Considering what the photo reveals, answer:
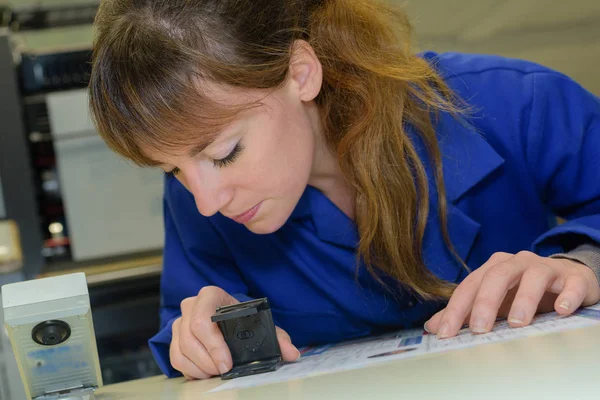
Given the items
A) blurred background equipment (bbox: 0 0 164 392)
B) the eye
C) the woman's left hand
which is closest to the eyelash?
the eye

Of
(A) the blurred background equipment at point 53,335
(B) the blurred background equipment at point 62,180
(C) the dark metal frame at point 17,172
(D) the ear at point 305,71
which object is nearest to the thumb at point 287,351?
(A) the blurred background equipment at point 53,335

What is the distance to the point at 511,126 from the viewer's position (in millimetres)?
1173

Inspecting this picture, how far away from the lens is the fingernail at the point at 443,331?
0.88m

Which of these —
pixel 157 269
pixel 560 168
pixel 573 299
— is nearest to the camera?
pixel 573 299

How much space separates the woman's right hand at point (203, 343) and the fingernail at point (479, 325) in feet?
0.82

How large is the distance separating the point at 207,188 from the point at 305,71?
264 millimetres

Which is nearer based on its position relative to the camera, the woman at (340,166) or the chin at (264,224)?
the woman at (340,166)

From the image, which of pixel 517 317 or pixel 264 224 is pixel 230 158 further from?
pixel 517 317

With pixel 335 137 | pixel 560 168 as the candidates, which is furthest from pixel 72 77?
pixel 560 168

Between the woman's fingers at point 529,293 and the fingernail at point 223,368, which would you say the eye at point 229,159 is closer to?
the fingernail at point 223,368

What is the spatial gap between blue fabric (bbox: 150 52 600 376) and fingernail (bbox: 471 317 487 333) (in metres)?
0.27

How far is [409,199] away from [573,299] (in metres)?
0.35

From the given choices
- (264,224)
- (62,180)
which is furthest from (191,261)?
(62,180)

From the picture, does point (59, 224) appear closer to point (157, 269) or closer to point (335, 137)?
point (157, 269)
